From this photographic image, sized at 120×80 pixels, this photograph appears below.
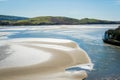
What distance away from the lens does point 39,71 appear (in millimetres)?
31516

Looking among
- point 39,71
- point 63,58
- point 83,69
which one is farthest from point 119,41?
point 39,71

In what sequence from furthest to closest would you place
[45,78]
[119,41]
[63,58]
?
1. [119,41]
2. [63,58]
3. [45,78]

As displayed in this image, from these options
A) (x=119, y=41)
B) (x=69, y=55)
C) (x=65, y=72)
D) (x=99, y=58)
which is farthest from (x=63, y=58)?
(x=119, y=41)

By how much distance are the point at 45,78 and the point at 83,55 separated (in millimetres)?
17122

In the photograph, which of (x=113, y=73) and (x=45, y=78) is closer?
(x=45, y=78)

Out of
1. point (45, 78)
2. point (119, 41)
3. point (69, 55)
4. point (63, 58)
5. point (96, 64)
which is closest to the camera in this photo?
point (45, 78)

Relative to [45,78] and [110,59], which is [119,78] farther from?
[110,59]

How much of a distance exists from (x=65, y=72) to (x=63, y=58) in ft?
29.8

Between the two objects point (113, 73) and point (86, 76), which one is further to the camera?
point (113, 73)

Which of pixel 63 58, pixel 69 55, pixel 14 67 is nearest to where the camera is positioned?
pixel 14 67

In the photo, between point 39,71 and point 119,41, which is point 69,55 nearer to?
point 39,71

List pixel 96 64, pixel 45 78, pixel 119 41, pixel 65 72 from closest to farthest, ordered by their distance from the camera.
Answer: pixel 45 78, pixel 65 72, pixel 96 64, pixel 119 41

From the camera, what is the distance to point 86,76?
97.6ft

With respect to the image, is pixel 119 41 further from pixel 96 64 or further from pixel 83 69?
pixel 83 69
